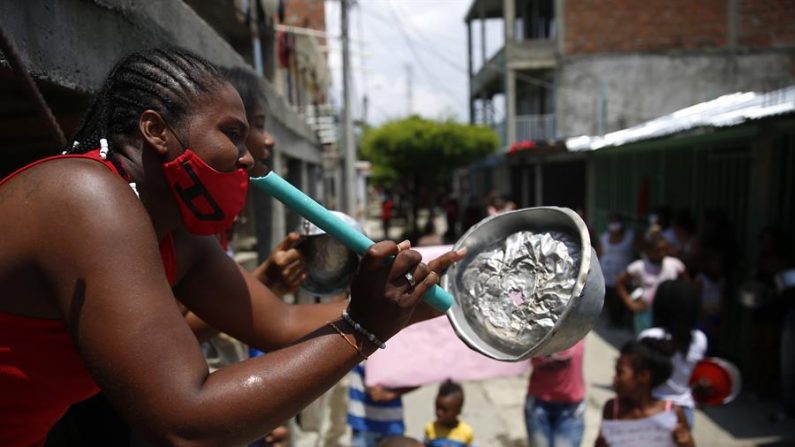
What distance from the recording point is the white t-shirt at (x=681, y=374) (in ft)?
10.8

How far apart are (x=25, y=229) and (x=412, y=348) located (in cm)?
266

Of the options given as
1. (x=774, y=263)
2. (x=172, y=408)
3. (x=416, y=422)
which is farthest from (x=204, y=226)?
(x=774, y=263)

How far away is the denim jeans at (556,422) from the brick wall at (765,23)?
61.4 feet

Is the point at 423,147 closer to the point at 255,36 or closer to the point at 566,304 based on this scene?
the point at 255,36

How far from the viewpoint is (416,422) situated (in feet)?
16.3

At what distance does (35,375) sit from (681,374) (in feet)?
11.1

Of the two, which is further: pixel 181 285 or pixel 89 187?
pixel 181 285

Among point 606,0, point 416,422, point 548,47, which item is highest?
point 606,0

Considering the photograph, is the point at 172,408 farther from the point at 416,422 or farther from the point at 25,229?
the point at 416,422

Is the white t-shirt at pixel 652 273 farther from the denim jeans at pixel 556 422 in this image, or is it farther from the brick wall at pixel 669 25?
the brick wall at pixel 669 25

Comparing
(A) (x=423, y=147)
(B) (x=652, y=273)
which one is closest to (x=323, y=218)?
(B) (x=652, y=273)

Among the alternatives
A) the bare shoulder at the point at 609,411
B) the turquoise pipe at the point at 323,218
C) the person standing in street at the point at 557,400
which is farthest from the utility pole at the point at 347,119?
the turquoise pipe at the point at 323,218

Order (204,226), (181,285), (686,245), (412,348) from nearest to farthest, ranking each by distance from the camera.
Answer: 1. (204,226)
2. (181,285)
3. (412,348)
4. (686,245)

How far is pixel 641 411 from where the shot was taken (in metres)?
2.88
